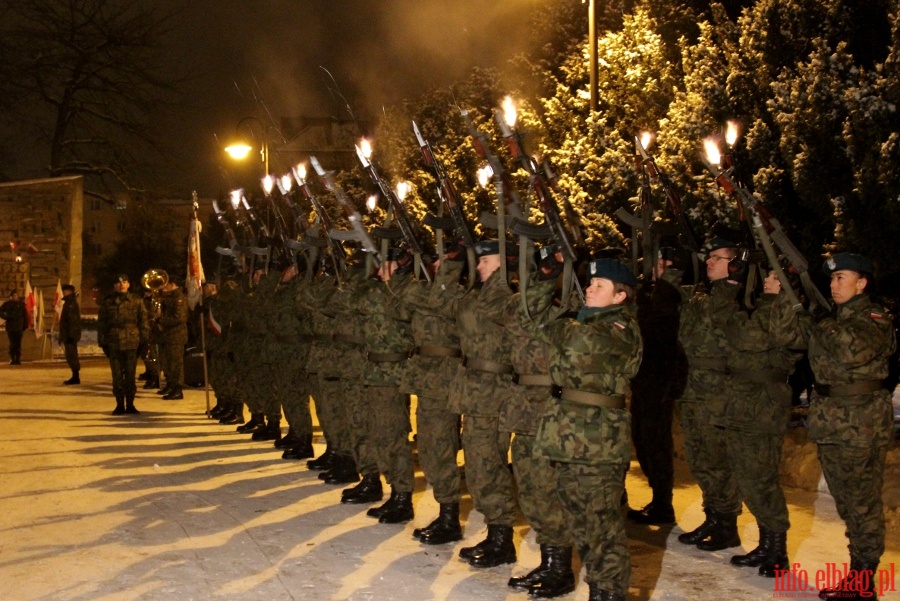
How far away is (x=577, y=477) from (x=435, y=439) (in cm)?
227

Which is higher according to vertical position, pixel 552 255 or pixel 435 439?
pixel 552 255

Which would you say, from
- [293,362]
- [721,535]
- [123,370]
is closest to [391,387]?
[721,535]

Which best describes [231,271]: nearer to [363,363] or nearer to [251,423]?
[251,423]

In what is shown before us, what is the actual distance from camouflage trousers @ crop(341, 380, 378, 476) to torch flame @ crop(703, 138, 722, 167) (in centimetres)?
346

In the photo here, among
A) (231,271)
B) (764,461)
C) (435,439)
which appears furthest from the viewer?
(231,271)

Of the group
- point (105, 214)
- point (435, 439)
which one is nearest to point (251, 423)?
point (435, 439)

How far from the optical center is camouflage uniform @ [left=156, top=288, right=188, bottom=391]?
17.8 metres

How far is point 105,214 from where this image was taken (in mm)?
102625

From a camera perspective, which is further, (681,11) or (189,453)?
(681,11)

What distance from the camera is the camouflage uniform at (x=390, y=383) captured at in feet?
27.8

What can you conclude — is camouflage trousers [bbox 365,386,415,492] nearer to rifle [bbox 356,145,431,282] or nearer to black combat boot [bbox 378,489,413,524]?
black combat boot [bbox 378,489,413,524]

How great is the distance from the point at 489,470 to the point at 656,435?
192 centimetres

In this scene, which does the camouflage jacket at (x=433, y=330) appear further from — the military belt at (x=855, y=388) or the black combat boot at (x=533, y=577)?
the military belt at (x=855, y=388)

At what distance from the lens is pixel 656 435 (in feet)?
27.8
